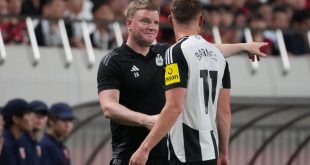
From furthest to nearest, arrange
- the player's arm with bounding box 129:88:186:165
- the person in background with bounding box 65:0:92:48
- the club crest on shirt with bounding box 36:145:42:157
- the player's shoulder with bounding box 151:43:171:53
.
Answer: the person in background with bounding box 65:0:92:48, the club crest on shirt with bounding box 36:145:42:157, the player's shoulder with bounding box 151:43:171:53, the player's arm with bounding box 129:88:186:165

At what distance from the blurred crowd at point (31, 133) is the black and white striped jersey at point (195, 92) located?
447 cm

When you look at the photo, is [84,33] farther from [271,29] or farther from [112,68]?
[112,68]

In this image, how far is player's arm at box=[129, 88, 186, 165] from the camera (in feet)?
28.3

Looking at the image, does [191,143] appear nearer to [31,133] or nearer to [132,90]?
A: [132,90]

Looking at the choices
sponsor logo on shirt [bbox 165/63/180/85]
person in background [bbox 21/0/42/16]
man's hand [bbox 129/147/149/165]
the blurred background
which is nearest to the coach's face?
sponsor logo on shirt [bbox 165/63/180/85]

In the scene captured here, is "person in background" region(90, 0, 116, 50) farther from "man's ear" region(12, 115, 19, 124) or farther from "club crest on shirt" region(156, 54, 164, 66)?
"club crest on shirt" region(156, 54, 164, 66)

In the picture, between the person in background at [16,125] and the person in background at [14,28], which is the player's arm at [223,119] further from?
the person in background at [14,28]

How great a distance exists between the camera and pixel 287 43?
20.6 meters

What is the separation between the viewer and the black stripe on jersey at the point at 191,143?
8898mm

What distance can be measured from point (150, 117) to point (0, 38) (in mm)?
8029

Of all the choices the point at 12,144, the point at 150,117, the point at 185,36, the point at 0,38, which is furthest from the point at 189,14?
the point at 0,38

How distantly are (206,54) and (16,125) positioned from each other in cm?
544

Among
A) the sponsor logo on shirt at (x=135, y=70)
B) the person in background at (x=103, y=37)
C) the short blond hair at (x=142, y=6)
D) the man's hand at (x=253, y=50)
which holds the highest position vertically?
the short blond hair at (x=142, y=6)

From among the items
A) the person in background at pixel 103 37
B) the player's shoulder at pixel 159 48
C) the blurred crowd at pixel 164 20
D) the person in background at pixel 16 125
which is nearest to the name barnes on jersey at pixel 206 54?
the player's shoulder at pixel 159 48
